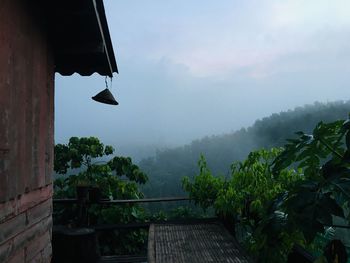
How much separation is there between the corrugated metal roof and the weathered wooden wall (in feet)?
0.69

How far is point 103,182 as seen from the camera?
8.33m

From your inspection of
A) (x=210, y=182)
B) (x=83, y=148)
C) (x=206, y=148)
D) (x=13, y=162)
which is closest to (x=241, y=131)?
(x=206, y=148)

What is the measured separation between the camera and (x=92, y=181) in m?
8.64

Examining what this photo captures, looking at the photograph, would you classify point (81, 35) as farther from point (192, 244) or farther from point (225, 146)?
point (225, 146)

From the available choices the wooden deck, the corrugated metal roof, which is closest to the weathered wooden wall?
the corrugated metal roof

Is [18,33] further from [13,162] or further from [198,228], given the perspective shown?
[198,228]

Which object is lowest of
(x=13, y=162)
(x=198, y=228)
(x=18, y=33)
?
(x=198, y=228)

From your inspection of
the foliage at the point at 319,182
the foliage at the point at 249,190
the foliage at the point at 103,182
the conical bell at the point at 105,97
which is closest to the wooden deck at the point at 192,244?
the foliage at the point at 249,190

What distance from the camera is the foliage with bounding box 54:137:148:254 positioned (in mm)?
7641

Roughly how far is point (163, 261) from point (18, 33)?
2477 mm

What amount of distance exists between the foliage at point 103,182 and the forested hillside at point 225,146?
16745 millimetres

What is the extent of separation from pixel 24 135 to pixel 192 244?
7.82 ft

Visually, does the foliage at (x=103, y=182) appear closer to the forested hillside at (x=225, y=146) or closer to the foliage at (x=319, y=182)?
the foliage at (x=319, y=182)

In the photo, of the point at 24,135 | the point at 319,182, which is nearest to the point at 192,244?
the point at 24,135
